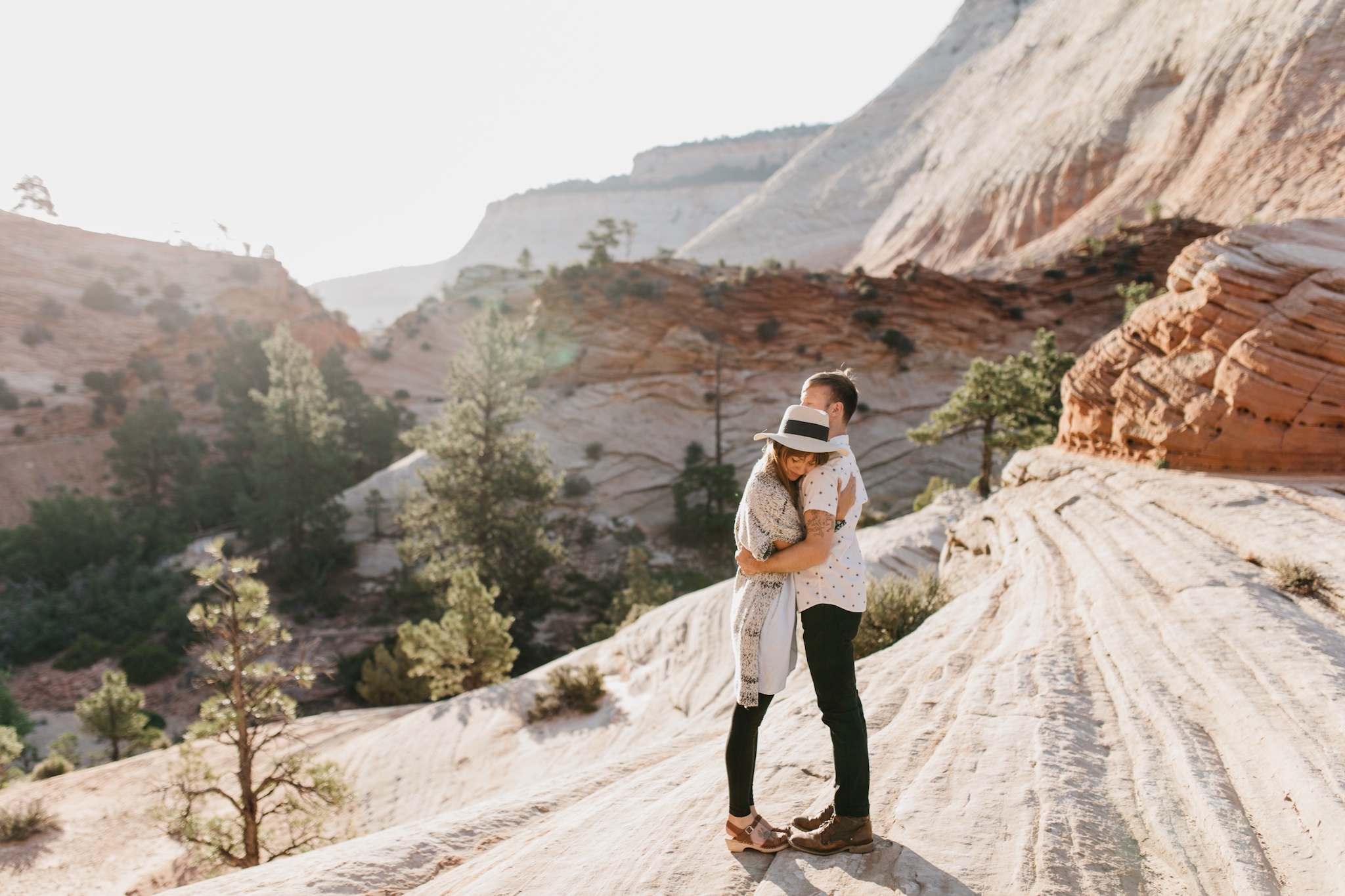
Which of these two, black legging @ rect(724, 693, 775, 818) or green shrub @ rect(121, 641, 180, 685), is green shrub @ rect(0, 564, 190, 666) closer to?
green shrub @ rect(121, 641, 180, 685)

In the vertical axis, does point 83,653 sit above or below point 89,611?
below

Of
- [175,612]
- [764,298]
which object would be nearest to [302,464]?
[175,612]

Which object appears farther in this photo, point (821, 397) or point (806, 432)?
point (821, 397)

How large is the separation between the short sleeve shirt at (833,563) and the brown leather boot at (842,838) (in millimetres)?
942

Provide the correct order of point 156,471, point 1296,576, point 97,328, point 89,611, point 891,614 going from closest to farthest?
point 1296,576 → point 891,614 → point 89,611 → point 156,471 → point 97,328

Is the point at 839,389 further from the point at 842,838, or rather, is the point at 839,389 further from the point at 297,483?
the point at 297,483

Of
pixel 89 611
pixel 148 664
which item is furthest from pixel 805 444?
pixel 89 611

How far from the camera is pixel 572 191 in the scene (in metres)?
144

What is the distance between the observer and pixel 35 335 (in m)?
39.8

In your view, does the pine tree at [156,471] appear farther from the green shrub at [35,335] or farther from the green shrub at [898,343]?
the green shrub at [898,343]

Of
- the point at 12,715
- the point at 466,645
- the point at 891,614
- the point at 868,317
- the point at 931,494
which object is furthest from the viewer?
the point at 868,317

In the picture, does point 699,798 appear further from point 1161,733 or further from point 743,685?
point 1161,733

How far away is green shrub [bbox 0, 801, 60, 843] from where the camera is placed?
26.8 feet

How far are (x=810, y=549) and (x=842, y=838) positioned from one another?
130 cm
